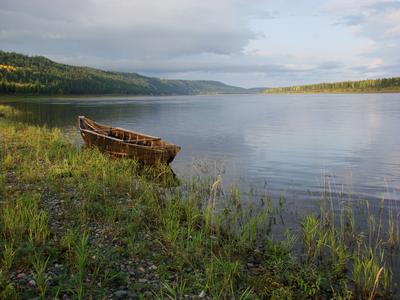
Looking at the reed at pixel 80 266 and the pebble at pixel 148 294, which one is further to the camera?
the pebble at pixel 148 294

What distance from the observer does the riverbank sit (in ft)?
20.7

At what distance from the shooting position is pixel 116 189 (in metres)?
13.1

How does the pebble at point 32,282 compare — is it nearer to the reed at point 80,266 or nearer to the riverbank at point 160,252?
the riverbank at point 160,252

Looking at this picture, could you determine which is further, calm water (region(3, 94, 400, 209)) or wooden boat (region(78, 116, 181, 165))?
wooden boat (region(78, 116, 181, 165))

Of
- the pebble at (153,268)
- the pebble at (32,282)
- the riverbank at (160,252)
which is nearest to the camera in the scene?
the pebble at (32,282)

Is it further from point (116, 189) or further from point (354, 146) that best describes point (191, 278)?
point (354, 146)

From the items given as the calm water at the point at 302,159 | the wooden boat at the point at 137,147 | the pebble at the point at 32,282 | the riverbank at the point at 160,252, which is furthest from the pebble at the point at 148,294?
the wooden boat at the point at 137,147

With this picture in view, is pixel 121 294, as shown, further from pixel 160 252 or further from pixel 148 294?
pixel 160 252

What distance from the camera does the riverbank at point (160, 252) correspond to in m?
6.32

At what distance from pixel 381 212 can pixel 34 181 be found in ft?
42.9

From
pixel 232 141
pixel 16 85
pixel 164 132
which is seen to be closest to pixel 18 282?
pixel 232 141

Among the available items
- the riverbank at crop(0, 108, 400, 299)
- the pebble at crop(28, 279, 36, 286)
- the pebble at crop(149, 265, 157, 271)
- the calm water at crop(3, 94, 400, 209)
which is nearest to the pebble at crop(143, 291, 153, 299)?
the riverbank at crop(0, 108, 400, 299)

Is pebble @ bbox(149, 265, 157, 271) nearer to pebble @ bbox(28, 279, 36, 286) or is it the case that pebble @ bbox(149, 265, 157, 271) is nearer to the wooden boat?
pebble @ bbox(28, 279, 36, 286)

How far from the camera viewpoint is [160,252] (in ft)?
26.2
